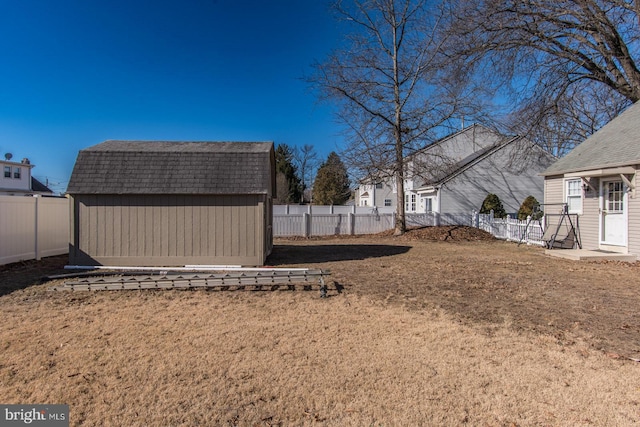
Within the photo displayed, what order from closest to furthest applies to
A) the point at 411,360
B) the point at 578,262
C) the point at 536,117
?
the point at 411,360, the point at 578,262, the point at 536,117

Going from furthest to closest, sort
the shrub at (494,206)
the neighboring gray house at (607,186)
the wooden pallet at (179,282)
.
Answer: the shrub at (494,206) < the neighboring gray house at (607,186) < the wooden pallet at (179,282)

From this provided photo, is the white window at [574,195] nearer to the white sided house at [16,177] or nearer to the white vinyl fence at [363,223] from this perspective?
the white vinyl fence at [363,223]

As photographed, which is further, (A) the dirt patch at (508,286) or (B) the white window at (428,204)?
(B) the white window at (428,204)

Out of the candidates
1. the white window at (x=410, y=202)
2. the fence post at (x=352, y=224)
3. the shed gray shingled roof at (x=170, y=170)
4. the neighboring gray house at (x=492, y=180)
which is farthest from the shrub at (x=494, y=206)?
the shed gray shingled roof at (x=170, y=170)

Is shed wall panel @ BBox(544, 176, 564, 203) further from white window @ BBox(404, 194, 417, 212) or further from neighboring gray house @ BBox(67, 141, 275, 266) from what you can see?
white window @ BBox(404, 194, 417, 212)

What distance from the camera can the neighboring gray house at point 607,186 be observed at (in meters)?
10.5

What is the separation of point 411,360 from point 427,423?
1087mm

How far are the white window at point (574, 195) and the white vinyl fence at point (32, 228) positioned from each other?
54.2ft

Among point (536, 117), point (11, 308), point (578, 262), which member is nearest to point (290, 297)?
point (11, 308)

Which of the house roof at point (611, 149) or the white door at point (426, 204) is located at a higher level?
the house roof at point (611, 149)

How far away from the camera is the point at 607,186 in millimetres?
11477

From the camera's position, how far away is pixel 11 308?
5605 mm

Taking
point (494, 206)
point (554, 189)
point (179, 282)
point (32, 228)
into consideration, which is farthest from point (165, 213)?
point (494, 206)

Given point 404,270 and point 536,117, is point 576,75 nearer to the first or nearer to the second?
point 536,117
